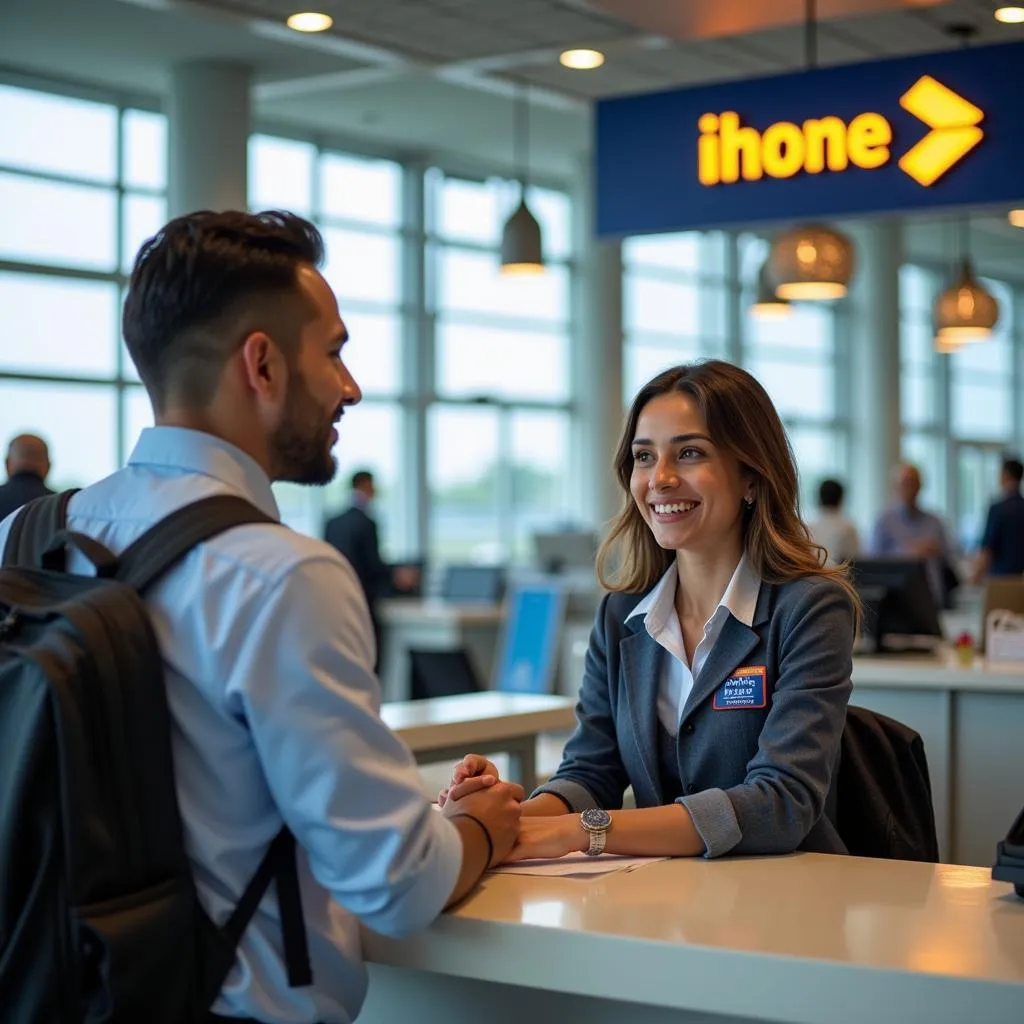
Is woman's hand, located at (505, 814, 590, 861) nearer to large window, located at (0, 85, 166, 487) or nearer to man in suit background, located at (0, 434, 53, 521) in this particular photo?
man in suit background, located at (0, 434, 53, 521)

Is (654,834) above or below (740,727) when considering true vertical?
below

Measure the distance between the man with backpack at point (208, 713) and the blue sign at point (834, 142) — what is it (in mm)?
3828

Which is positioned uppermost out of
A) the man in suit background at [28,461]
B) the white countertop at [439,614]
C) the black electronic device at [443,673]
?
the man in suit background at [28,461]

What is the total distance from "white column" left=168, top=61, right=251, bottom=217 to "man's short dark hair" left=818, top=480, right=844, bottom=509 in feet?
12.8

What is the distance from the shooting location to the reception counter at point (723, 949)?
1.50 metres

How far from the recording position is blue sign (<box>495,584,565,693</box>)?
9141 millimetres

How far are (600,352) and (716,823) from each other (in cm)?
1165

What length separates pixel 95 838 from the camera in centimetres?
142

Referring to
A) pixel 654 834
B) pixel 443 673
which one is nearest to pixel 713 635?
pixel 654 834

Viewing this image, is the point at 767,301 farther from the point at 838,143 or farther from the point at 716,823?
the point at 716,823

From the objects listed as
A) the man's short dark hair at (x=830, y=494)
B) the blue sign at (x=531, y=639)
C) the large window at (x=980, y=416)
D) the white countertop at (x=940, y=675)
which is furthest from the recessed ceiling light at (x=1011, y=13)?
the large window at (x=980, y=416)

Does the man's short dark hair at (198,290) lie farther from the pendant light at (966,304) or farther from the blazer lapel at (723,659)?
the pendant light at (966,304)

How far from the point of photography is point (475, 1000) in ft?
6.22

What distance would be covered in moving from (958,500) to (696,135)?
1512 centimetres
